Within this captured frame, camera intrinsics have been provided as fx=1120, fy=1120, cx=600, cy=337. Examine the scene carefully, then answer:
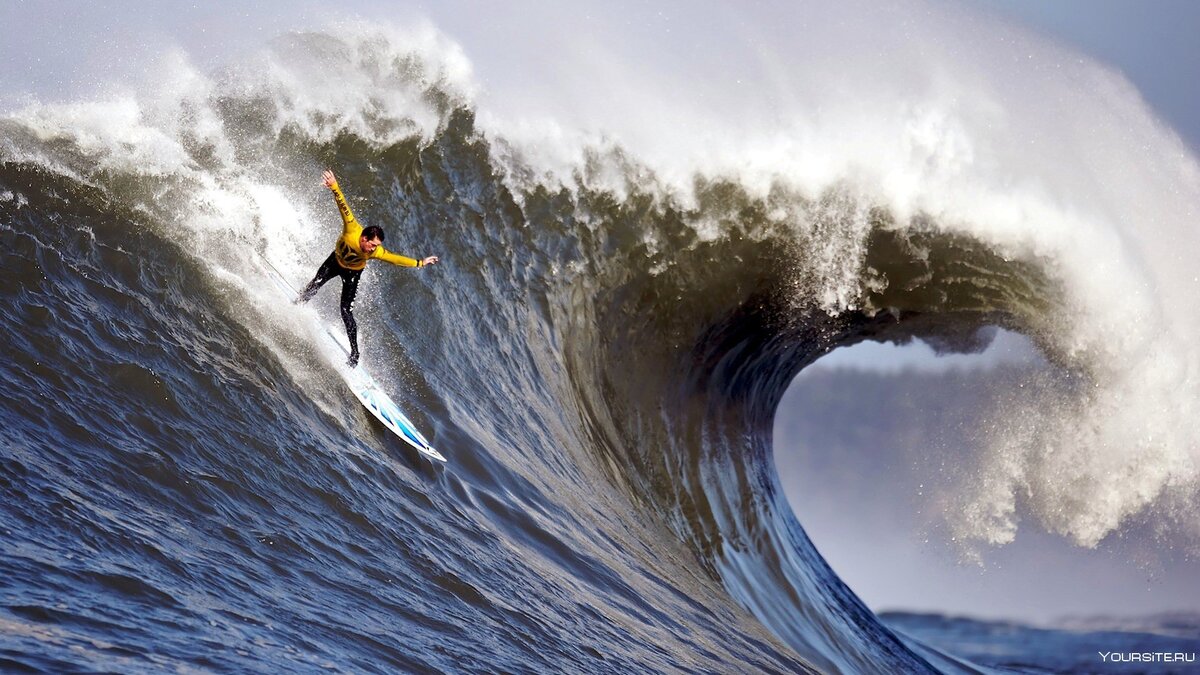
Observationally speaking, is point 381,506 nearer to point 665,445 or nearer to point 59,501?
point 59,501

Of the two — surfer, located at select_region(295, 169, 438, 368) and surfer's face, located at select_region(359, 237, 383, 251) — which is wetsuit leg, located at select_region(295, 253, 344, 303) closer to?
surfer, located at select_region(295, 169, 438, 368)

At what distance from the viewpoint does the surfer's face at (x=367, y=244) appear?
7.55 metres

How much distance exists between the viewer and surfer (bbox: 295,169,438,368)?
7.57 metres

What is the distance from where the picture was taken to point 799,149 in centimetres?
1125

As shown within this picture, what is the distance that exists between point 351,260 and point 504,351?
1.86 metres

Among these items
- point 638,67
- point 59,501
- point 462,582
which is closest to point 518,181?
point 638,67

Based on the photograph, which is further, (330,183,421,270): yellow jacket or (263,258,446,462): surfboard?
(330,183,421,270): yellow jacket

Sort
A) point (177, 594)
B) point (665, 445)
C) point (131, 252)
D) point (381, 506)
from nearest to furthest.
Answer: point (177, 594), point (381, 506), point (131, 252), point (665, 445)

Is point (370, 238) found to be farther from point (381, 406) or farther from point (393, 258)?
point (381, 406)

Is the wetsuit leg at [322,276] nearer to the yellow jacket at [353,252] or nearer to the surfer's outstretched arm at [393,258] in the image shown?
the yellow jacket at [353,252]


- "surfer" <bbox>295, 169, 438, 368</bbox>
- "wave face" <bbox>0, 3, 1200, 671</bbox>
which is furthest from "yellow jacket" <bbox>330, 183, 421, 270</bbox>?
"wave face" <bbox>0, 3, 1200, 671</bbox>

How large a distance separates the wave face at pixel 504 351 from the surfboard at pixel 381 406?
145 mm

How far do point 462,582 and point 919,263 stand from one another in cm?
723

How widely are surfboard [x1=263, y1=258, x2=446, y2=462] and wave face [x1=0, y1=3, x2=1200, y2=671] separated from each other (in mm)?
145
